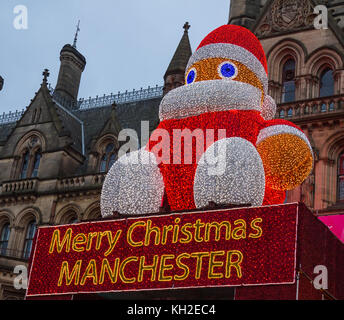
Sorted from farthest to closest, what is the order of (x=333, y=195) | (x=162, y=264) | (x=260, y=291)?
(x=333, y=195), (x=162, y=264), (x=260, y=291)

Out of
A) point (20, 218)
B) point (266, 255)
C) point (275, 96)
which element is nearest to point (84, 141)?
point (20, 218)

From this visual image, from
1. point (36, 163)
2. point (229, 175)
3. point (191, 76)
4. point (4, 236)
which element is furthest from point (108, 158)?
point (229, 175)

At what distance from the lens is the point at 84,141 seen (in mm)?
31172

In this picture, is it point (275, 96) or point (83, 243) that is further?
point (275, 96)

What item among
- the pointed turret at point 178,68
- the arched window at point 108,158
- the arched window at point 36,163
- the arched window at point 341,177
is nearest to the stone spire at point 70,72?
the arched window at point 36,163

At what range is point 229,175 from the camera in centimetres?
1095

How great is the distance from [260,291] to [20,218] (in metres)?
18.5

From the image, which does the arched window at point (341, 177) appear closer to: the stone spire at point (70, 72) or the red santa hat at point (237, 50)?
the red santa hat at point (237, 50)

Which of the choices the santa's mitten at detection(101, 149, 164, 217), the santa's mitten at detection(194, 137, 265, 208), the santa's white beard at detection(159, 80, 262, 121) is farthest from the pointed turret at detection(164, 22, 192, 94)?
the santa's mitten at detection(194, 137, 265, 208)

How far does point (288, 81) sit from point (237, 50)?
10.8 metres

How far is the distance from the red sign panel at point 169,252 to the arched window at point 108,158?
15.8 metres

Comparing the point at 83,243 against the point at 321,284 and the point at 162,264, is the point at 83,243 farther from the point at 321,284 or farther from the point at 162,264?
the point at 321,284

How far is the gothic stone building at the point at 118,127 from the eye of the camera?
20828 mm

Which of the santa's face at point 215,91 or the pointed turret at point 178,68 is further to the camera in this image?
the pointed turret at point 178,68
